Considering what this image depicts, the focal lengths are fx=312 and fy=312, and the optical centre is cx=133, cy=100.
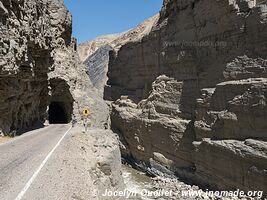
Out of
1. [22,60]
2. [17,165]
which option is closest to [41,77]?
[22,60]

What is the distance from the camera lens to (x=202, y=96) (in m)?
25.2

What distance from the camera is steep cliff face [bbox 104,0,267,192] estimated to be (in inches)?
792

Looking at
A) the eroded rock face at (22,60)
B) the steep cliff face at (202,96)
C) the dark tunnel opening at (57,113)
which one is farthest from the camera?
the dark tunnel opening at (57,113)

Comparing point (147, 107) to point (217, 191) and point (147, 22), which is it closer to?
point (217, 191)

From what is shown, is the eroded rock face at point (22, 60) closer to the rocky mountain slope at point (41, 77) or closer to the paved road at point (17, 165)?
the rocky mountain slope at point (41, 77)

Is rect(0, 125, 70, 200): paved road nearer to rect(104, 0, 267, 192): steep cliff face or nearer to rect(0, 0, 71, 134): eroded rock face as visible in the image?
rect(0, 0, 71, 134): eroded rock face

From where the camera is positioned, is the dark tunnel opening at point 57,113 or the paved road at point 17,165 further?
the dark tunnel opening at point 57,113

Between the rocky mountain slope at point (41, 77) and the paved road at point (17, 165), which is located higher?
the rocky mountain slope at point (41, 77)

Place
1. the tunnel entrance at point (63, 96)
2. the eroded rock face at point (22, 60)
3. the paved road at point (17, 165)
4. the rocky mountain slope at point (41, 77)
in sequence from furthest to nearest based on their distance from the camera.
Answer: the tunnel entrance at point (63, 96), the eroded rock face at point (22, 60), the rocky mountain slope at point (41, 77), the paved road at point (17, 165)

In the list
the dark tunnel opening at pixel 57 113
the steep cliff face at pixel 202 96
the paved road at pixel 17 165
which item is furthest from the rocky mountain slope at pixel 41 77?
the steep cliff face at pixel 202 96

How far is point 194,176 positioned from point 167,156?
4.80 m

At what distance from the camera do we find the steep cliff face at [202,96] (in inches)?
792

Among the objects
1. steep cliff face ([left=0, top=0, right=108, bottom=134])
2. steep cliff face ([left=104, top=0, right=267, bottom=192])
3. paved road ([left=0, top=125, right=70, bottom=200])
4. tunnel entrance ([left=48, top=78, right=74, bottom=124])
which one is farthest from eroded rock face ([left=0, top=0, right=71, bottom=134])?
steep cliff face ([left=104, top=0, right=267, bottom=192])

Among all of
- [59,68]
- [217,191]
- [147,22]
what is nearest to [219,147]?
[217,191]
